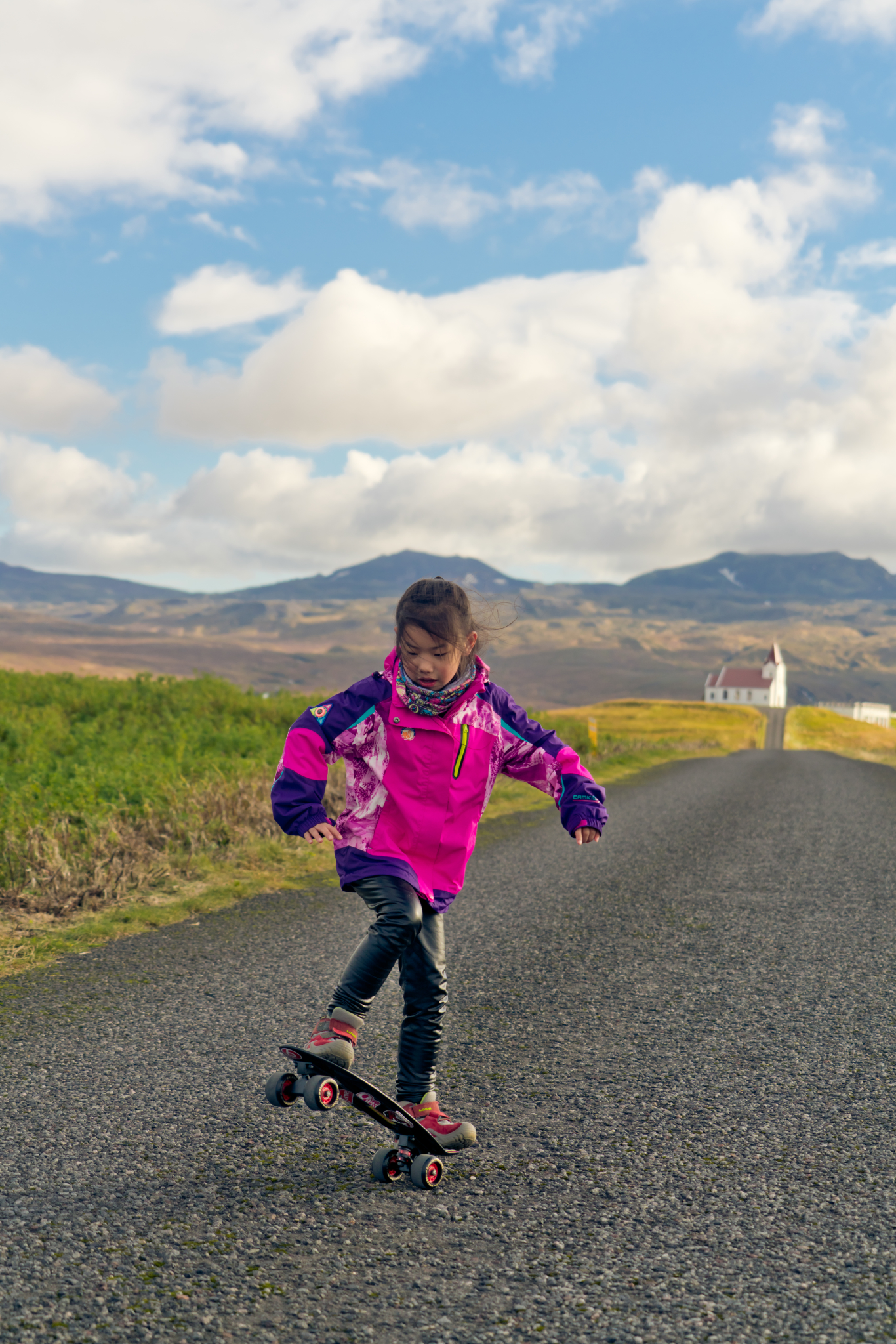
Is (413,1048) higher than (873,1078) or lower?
higher

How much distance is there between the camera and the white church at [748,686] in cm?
14150

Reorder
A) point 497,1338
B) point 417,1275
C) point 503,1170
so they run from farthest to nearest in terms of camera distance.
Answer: point 503,1170 → point 417,1275 → point 497,1338

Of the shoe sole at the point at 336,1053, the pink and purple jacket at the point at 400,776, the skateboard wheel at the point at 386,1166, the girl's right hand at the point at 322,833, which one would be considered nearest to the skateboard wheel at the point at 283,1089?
the shoe sole at the point at 336,1053

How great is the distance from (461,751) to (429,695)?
263 millimetres

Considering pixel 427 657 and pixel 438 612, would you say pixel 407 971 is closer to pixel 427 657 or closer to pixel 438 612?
pixel 427 657

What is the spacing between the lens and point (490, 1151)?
3.29 metres

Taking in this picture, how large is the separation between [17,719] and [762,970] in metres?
12.2

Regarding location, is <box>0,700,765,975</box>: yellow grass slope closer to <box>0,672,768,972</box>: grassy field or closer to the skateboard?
<box>0,672,768,972</box>: grassy field

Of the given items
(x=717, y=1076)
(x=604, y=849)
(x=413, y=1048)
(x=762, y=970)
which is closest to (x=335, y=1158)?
(x=413, y=1048)

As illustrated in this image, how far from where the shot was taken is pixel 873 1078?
4.09 meters

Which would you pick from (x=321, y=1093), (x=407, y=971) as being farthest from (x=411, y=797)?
(x=321, y=1093)

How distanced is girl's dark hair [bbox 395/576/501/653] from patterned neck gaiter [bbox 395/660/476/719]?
0.45 feet

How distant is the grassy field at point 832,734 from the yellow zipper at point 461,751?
5309 cm

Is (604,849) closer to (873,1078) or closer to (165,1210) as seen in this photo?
(873,1078)
